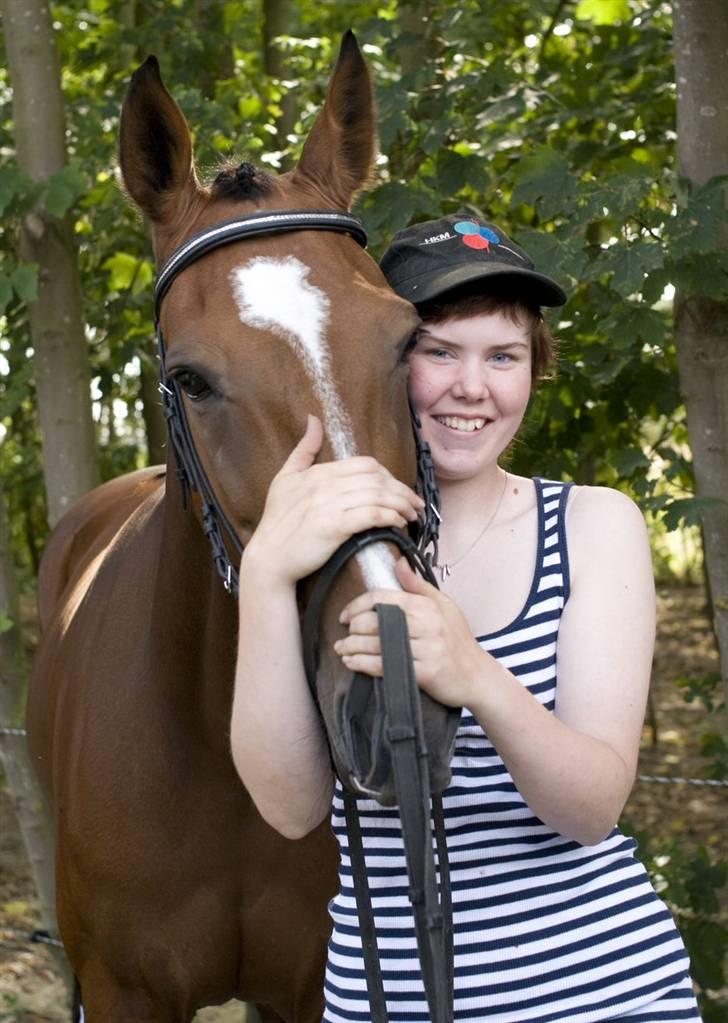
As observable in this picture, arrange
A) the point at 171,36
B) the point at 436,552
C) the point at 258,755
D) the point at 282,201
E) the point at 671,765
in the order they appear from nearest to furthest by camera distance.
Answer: the point at 258,755, the point at 436,552, the point at 282,201, the point at 171,36, the point at 671,765

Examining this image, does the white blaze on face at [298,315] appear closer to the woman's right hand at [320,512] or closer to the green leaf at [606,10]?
the woman's right hand at [320,512]

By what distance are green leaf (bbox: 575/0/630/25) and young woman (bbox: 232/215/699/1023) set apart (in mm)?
3452

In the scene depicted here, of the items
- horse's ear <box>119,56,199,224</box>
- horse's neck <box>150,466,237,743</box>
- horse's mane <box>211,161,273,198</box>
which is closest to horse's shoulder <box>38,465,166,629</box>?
horse's neck <box>150,466,237,743</box>

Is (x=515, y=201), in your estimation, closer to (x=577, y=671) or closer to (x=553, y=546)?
(x=553, y=546)

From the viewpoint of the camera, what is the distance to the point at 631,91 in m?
4.97

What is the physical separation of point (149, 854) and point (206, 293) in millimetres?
1224

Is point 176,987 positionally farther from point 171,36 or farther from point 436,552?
point 171,36

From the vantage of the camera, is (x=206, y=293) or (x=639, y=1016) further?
(x=206, y=293)

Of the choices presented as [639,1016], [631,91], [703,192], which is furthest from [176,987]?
[631,91]

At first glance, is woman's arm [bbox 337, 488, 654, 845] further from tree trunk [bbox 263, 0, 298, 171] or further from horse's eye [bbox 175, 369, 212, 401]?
tree trunk [bbox 263, 0, 298, 171]

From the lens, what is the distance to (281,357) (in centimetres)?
184

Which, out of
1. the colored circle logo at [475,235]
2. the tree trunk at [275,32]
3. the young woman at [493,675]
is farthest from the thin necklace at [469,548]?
the tree trunk at [275,32]

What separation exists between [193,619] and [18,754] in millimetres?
2512

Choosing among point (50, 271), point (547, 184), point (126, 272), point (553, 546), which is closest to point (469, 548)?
point (553, 546)
